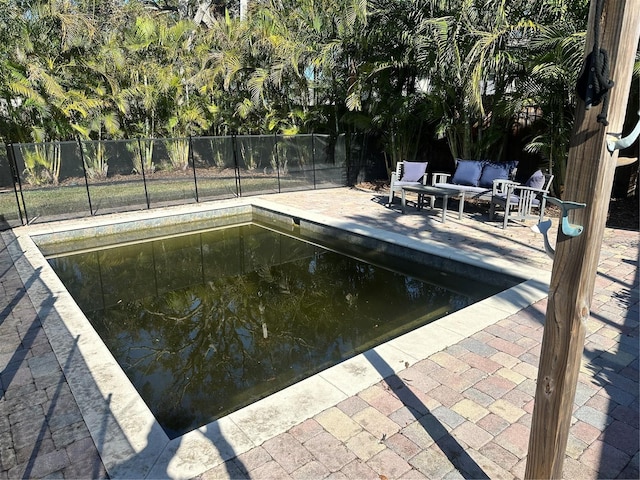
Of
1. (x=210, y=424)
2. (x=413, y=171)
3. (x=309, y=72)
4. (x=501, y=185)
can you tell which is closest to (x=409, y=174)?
(x=413, y=171)

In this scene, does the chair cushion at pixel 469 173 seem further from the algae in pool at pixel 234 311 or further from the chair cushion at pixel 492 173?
the algae in pool at pixel 234 311

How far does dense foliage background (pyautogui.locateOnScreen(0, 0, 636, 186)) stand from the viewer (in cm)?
731

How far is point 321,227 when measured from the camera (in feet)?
24.2

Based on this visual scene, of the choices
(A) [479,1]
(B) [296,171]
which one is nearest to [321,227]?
(B) [296,171]

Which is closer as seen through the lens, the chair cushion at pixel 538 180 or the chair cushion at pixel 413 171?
the chair cushion at pixel 538 180

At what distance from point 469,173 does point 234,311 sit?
5.14 m

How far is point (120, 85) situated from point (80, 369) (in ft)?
31.9

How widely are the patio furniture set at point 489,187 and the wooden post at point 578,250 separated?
5.25m

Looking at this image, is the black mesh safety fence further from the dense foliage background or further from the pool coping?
the pool coping

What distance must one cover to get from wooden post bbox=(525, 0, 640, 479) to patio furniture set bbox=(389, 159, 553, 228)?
17.2 ft

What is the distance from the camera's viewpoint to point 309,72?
11055 mm

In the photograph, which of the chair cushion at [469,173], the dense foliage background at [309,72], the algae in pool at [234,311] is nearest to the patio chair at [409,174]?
the chair cushion at [469,173]

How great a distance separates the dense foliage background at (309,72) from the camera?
7.31 meters

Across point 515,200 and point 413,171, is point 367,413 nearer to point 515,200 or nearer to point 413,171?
point 515,200
